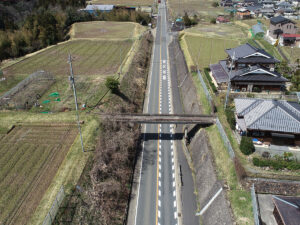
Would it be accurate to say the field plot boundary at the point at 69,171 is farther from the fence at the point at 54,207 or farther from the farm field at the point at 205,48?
the farm field at the point at 205,48

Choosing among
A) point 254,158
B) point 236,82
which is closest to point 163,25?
point 236,82

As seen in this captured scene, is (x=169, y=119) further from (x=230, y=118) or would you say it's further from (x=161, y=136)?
(x=230, y=118)

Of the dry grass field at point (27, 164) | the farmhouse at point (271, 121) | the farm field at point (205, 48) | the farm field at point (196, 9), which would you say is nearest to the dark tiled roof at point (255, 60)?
the farm field at point (205, 48)

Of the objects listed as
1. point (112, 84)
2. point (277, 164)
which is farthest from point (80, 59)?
point (277, 164)

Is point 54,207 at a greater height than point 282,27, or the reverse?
point 282,27

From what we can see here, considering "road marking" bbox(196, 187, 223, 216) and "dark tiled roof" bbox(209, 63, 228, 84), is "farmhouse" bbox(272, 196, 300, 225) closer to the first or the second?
"road marking" bbox(196, 187, 223, 216)
